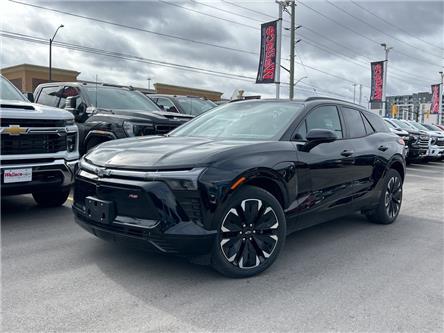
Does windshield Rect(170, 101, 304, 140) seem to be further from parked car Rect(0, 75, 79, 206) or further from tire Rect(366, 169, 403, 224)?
tire Rect(366, 169, 403, 224)

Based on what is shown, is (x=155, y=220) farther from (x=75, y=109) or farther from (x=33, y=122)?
(x=75, y=109)

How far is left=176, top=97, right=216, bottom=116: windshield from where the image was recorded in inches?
452

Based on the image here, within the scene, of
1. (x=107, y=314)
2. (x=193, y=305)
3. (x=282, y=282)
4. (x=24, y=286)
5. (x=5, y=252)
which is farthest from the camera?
(x=5, y=252)

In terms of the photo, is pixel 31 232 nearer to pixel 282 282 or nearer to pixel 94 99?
pixel 282 282

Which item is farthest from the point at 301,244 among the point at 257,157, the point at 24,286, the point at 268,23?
the point at 268,23

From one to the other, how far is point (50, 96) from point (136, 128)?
2.82 m

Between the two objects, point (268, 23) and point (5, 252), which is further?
point (268, 23)

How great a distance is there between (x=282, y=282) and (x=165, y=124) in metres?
4.50

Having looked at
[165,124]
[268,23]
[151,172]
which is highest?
[268,23]

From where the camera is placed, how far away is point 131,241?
11.1ft

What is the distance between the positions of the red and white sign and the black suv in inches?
88.3

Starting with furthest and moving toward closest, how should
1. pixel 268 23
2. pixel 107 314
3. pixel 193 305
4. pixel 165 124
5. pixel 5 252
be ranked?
1. pixel 268 23
2. pixel 165 124
3. pixel 5 252
4. pixel 193 305
5. pixel 107 314

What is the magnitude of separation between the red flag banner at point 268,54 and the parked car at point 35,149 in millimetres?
17339

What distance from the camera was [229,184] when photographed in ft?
11.2
